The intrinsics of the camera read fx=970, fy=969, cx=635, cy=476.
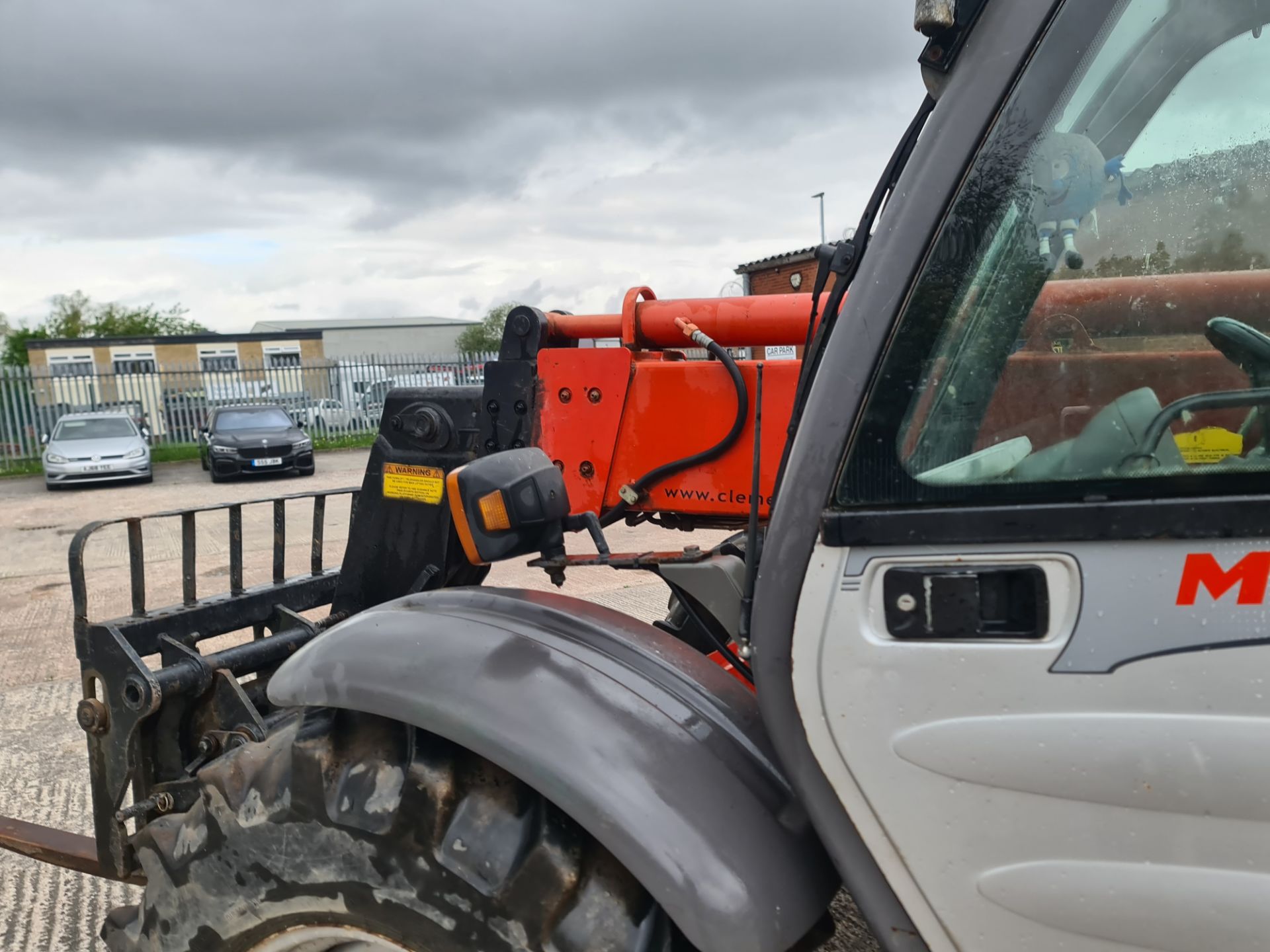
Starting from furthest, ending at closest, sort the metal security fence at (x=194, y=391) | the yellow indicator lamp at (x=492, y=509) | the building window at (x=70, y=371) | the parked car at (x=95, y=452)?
the building window at (x=70, y=371), the metal security fence at (x=194, y=391), the parked car at (x=95, y=452), the yellow indicator lamp at (x=492, y=509)

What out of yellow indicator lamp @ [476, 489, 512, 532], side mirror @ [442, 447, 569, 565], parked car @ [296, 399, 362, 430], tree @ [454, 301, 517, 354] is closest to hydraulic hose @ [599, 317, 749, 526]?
side mirror @ [442, 447, 569, 565]

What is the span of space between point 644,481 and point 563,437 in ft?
0.96

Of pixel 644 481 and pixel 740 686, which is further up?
pixel 644 481

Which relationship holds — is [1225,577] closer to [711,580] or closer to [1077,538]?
[1077,538]

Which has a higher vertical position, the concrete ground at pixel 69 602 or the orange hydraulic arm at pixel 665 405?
the orange hydraulic arm at pixel 665 405

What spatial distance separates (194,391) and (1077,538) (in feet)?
80.2

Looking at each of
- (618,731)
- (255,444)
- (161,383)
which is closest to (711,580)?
(618,731)

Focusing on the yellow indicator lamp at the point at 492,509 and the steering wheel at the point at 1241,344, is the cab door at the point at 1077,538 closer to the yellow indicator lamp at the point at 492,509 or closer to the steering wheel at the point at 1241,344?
the steering wheel at the point at 1241,344

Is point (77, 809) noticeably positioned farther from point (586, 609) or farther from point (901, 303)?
point (901, 303)

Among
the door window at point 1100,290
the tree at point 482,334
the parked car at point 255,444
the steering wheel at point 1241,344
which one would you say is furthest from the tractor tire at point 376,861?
the tree at point 482,334

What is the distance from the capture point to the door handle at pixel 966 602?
1169mm

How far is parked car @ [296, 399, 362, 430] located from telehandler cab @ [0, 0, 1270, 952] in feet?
76.7

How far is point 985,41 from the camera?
1.19 m

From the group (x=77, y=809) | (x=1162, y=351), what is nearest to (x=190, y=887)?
(x=1162, y=351)
